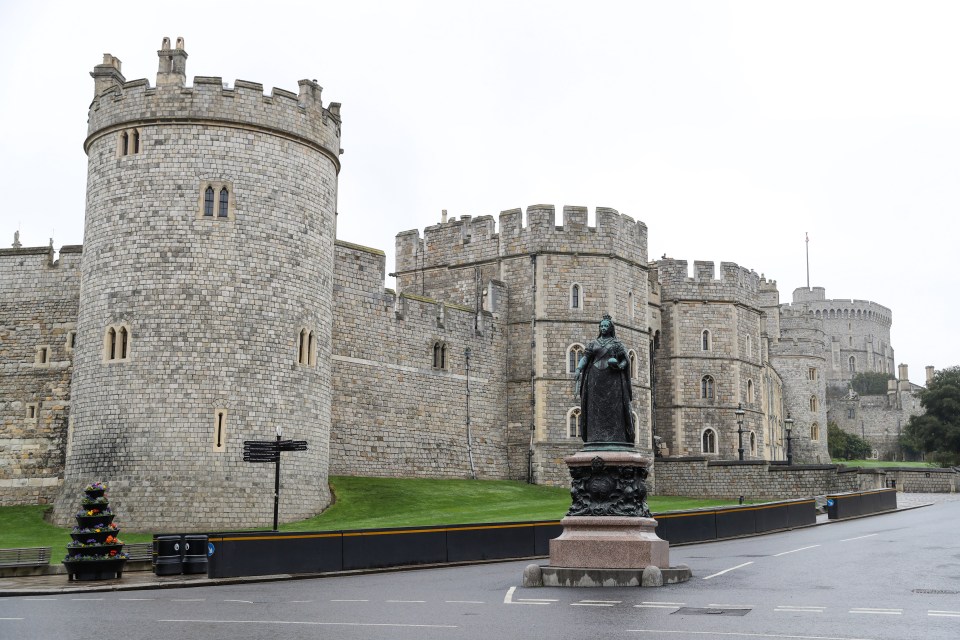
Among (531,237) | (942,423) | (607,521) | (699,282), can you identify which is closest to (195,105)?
(531,237)

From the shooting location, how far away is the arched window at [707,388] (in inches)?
2012

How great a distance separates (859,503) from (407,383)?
15.2m

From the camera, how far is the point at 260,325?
29.9 metres

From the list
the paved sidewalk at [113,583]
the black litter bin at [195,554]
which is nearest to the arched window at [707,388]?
the paved sidewalk at [113,583]

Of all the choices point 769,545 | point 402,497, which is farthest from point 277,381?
point 769,545

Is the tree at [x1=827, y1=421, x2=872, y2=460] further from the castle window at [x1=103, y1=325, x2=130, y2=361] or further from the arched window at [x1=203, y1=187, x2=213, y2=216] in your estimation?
the castle window at [x1=103, y1=325, x2=130, y2=361]

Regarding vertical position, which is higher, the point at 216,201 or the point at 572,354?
the point at 216,201

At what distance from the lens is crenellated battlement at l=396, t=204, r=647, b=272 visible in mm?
43375

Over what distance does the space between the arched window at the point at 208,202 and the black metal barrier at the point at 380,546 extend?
1217cm

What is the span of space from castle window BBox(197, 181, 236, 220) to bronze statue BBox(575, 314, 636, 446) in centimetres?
1466

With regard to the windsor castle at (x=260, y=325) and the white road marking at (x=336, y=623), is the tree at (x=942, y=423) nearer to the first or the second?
the windsor castle at (x=260, y=325)

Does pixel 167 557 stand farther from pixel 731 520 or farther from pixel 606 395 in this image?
pixel 731 520

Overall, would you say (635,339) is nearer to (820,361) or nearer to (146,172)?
(146,172)

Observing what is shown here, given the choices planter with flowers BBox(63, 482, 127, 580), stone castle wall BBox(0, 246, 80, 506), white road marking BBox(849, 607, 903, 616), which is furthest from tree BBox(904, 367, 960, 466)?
white road marking BBox(849, 607, 903, 616)
